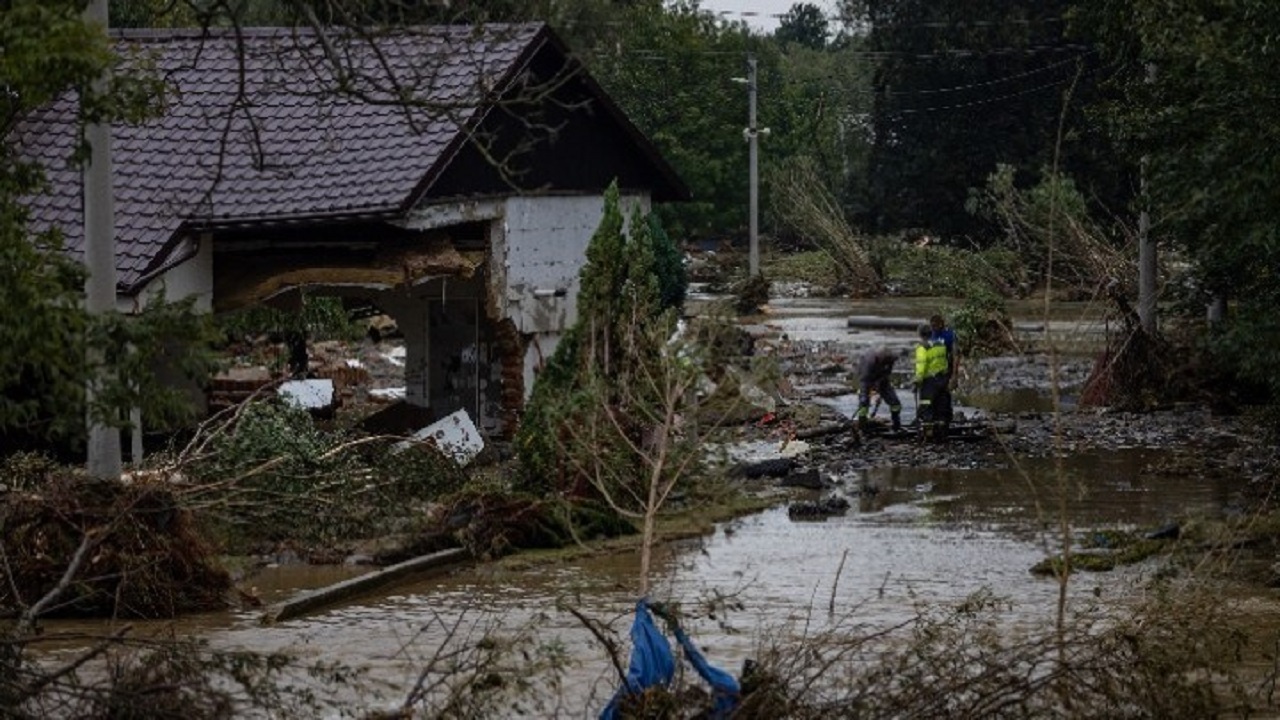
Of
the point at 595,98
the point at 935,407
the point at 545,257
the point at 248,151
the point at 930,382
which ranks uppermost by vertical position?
the point at 595,98

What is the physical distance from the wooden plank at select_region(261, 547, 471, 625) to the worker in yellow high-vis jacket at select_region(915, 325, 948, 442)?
9.02 metres

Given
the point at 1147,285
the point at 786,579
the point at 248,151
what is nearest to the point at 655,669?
the point at 786,579

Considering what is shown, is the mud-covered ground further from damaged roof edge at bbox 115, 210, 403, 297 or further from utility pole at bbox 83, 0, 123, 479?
utility pole at bbox 83, 0, 123, 479

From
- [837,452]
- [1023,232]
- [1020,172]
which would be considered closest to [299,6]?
[837,452]

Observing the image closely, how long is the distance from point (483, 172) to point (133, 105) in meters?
15.4

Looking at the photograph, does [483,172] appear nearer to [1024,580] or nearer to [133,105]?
[1024,580]

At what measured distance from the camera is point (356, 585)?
61.9 feet

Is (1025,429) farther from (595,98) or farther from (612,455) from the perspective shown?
(612,455)

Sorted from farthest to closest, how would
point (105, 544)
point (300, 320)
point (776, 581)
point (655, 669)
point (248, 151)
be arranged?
1. point (300, 320)
2. point (248, 151)
3. point (776, 581)
4. point (105, 544)
5. point (655, 669)

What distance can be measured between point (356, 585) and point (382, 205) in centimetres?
686

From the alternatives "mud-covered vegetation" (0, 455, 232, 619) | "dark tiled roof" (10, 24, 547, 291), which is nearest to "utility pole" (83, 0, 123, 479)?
"mud-covered vegetation" (0, 455, 232, 619)

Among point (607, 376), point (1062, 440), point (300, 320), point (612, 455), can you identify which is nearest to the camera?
point (612, 455)

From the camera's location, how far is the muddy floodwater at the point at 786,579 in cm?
1551

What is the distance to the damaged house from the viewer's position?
24.6m
